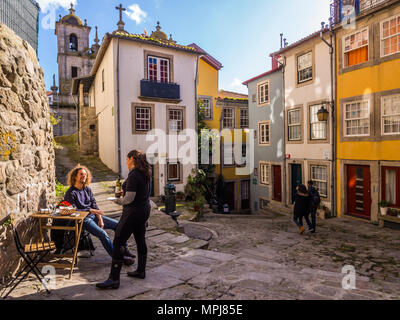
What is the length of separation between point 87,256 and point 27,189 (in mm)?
1597

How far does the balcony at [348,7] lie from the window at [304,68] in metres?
2.04

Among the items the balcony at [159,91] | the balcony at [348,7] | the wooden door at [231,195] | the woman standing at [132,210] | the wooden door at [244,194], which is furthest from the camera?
the wooden door at [244,194]

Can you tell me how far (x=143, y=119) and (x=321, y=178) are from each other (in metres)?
Answer: 9.79

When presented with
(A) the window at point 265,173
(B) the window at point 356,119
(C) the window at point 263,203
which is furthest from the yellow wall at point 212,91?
(B) the window at point 356,119

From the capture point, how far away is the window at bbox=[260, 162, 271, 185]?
18672 millimetres

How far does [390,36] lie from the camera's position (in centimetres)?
1112

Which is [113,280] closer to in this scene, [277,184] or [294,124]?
[294,124]

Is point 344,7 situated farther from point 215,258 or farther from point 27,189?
point 27,189

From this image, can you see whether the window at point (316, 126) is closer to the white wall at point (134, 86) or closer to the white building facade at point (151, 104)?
the white building facade at point (151, 104)

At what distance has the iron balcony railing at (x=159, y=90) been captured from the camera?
15.5 meters

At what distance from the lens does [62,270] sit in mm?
4348

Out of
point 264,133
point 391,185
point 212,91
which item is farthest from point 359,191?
point 212,91

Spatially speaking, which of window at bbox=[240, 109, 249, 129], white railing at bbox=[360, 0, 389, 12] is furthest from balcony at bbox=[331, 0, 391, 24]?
window at bbox=[240, 109, 249, 129]

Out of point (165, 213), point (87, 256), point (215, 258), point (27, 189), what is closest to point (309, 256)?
point (215, 258)
